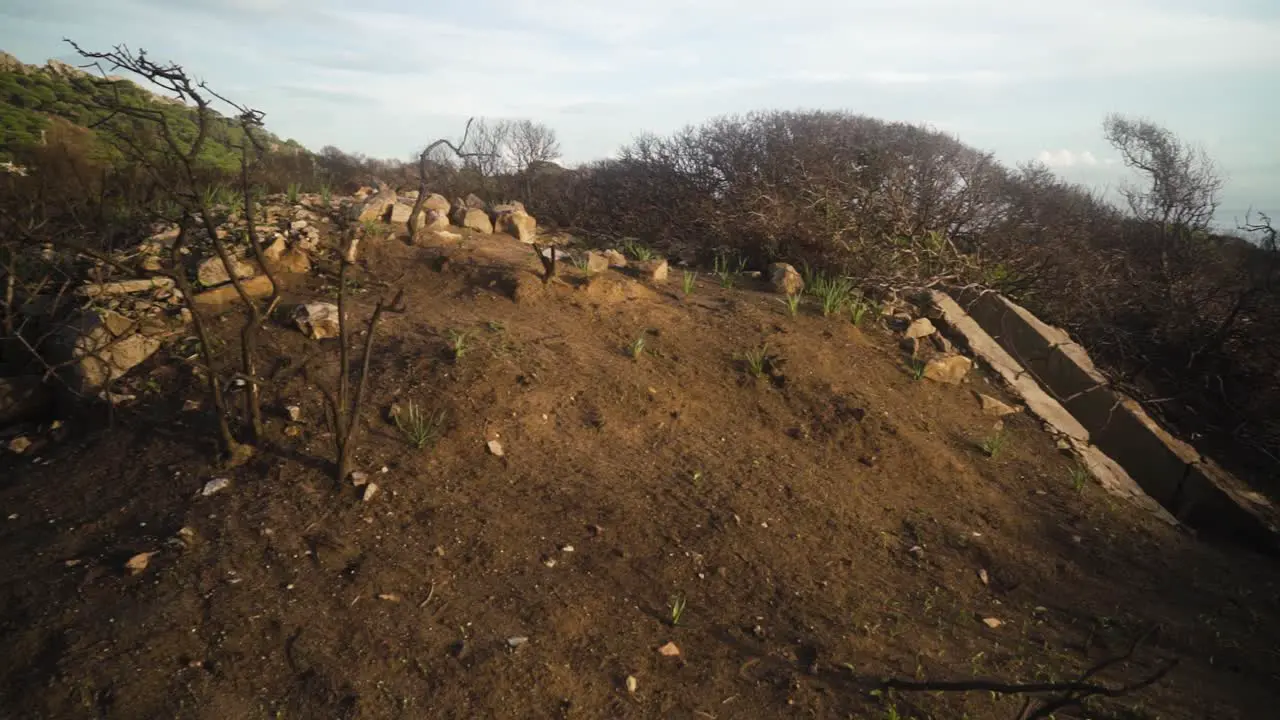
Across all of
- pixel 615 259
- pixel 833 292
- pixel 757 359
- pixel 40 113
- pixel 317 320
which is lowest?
pixel 757 359

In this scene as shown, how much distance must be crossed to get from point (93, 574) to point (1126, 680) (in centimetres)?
415

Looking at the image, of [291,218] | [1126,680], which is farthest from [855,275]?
[291,218]

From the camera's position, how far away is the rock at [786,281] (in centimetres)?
601

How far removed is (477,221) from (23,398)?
350 cm

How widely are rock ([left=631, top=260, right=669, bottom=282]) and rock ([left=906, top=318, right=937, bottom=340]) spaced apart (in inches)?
78.5

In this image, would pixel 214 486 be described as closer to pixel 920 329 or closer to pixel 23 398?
pixel 23 398

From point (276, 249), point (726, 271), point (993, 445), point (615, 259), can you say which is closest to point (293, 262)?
point (276, 249)

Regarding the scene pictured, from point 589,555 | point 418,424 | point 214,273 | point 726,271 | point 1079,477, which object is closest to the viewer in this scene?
point 589,555

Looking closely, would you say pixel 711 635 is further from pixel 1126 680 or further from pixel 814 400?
pixel 814 400

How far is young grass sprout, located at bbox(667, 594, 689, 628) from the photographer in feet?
9.41

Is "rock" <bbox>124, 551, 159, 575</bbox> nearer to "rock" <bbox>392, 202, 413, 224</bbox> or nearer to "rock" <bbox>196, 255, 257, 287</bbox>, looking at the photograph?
"rock" <bbox>196, 255, 257, 287</bbox>

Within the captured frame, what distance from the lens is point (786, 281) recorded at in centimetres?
603

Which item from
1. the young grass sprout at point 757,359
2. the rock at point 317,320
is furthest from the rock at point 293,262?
the young grass sprout at point 757,359

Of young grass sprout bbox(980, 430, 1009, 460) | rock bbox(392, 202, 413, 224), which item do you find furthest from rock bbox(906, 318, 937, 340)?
rock bbox(392, 202, 413, 224)
